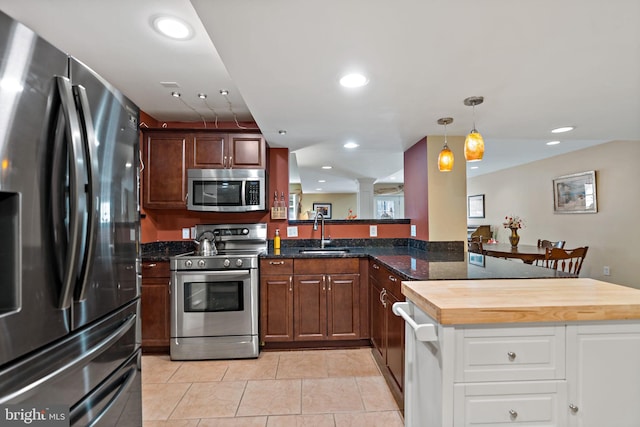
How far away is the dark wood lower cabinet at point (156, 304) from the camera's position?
264cm

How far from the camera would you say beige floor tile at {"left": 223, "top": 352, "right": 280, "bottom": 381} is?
231 cm

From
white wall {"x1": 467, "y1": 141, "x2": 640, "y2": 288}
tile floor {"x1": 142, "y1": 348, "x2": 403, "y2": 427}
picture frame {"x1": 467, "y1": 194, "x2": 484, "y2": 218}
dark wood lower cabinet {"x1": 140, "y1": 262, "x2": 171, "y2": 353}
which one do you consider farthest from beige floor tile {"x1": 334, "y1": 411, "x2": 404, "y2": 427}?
picture frame {"x1": 467, "y1": 194, "x2": 484, "y2": 218}

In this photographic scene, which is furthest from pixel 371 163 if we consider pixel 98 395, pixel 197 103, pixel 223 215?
pixel 98 395

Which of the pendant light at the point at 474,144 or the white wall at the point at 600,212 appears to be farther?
the white wall at the point at 600,212

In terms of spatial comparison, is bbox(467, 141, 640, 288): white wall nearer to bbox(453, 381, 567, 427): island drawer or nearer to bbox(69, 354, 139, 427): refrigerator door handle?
bbox(453, 381, 567, 427): island drawer

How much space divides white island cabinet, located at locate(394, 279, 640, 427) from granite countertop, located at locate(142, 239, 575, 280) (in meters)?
0.59

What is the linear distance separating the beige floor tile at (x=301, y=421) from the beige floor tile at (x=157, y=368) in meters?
1.03

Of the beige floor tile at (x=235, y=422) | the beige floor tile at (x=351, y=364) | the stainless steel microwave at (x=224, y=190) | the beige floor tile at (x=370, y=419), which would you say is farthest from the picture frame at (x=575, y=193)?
the beige floor tile at (x=235, y=422)

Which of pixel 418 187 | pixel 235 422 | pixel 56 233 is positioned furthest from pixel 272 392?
pixel 418 187

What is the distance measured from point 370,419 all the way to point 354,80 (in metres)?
2.04

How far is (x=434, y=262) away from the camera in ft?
7.38

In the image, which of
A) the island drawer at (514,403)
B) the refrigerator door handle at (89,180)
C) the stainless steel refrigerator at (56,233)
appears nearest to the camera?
the stainless steel refrigerator at (56,233)

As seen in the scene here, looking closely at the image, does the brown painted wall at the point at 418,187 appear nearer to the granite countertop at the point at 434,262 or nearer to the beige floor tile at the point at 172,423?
the granite countertop at the point at 434,262

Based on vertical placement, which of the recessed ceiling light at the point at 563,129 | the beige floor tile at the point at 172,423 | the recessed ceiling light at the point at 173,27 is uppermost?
the recessed ceiling light at the point at 173,27
